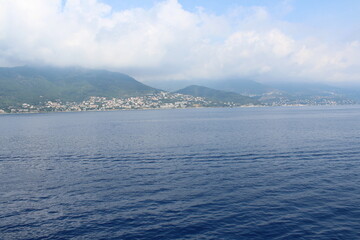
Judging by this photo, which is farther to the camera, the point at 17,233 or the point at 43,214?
the point at 43,214

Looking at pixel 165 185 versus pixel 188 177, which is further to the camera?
pixel 188 177

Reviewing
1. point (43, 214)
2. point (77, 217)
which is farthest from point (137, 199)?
point (43, 214)

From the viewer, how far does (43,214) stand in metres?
34.6

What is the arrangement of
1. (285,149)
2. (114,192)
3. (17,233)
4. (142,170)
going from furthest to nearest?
(285,149)
(142,170)
(114,192)
(17,233)

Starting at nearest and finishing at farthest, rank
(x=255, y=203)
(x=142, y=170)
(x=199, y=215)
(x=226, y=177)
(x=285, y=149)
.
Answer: (x=199, y=215), (x=255, y=203), (x=226, y=177), (x=142, y=170), (x=285, y=149)

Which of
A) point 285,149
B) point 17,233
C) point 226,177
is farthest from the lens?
point 285,149

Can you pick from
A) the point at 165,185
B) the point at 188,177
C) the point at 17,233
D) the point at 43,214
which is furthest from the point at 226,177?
the point at 17,233

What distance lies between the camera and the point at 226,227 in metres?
30.4

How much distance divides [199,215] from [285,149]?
4810 cm

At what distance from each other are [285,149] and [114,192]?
49.9m

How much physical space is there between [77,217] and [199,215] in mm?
14974

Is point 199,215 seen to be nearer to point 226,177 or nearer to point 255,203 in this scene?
point 255,203

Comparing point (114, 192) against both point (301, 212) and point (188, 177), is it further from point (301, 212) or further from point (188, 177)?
point (301, 212)

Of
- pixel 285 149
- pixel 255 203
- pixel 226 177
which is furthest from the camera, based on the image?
pixel 285 149
